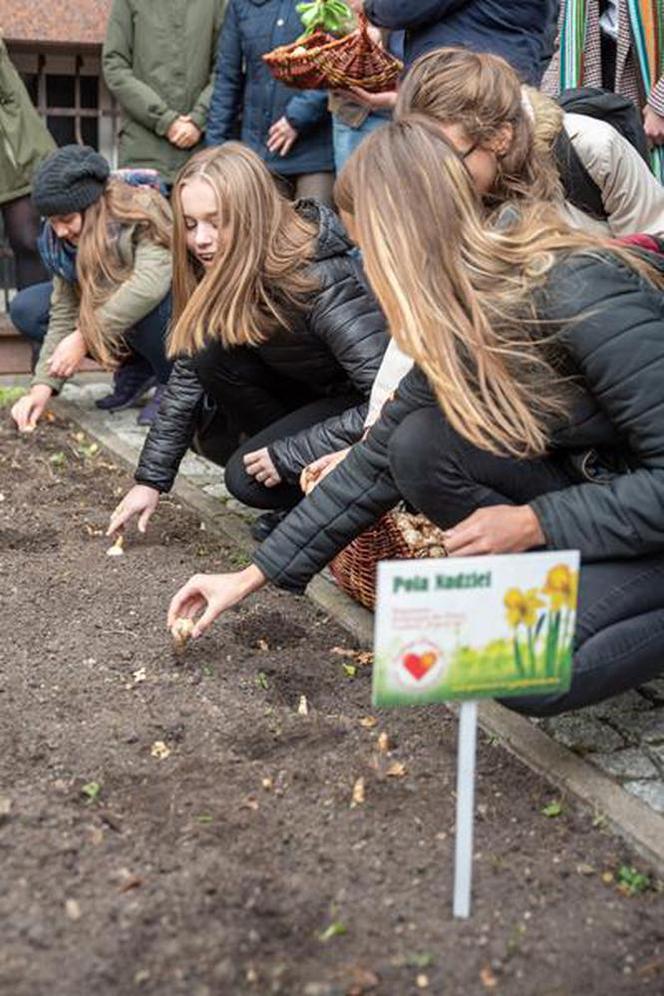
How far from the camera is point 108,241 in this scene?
5.11 m

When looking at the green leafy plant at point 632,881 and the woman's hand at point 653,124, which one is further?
the woman's hand at point 653,124

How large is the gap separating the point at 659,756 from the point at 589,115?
65.5 inches

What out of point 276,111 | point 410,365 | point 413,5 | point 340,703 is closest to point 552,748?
point 340,703

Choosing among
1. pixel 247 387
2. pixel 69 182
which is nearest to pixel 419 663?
pixel 247 387

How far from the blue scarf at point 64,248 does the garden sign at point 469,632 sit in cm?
356

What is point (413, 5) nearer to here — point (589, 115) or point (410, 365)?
point (589, 115)

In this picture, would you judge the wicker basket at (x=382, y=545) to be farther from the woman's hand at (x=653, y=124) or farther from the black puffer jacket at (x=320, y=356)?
the woman's hand at (x=653, y=124)

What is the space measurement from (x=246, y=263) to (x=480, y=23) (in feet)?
4.05

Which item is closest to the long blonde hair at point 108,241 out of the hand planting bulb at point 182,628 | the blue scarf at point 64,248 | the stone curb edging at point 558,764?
the blue scarf at point 64,248

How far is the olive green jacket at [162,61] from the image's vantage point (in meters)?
6.15

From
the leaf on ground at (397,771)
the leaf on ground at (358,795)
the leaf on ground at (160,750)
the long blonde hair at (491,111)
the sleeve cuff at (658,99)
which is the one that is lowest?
the leaf on ground at (160,750)

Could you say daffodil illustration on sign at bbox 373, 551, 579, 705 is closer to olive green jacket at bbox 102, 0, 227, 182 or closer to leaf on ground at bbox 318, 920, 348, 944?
leaf on ground at bbox 318, 920, 348, 944

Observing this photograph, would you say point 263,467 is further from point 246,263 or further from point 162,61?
point 162,61

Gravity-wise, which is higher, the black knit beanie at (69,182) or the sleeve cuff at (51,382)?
the black knit beanie at (69,182)
